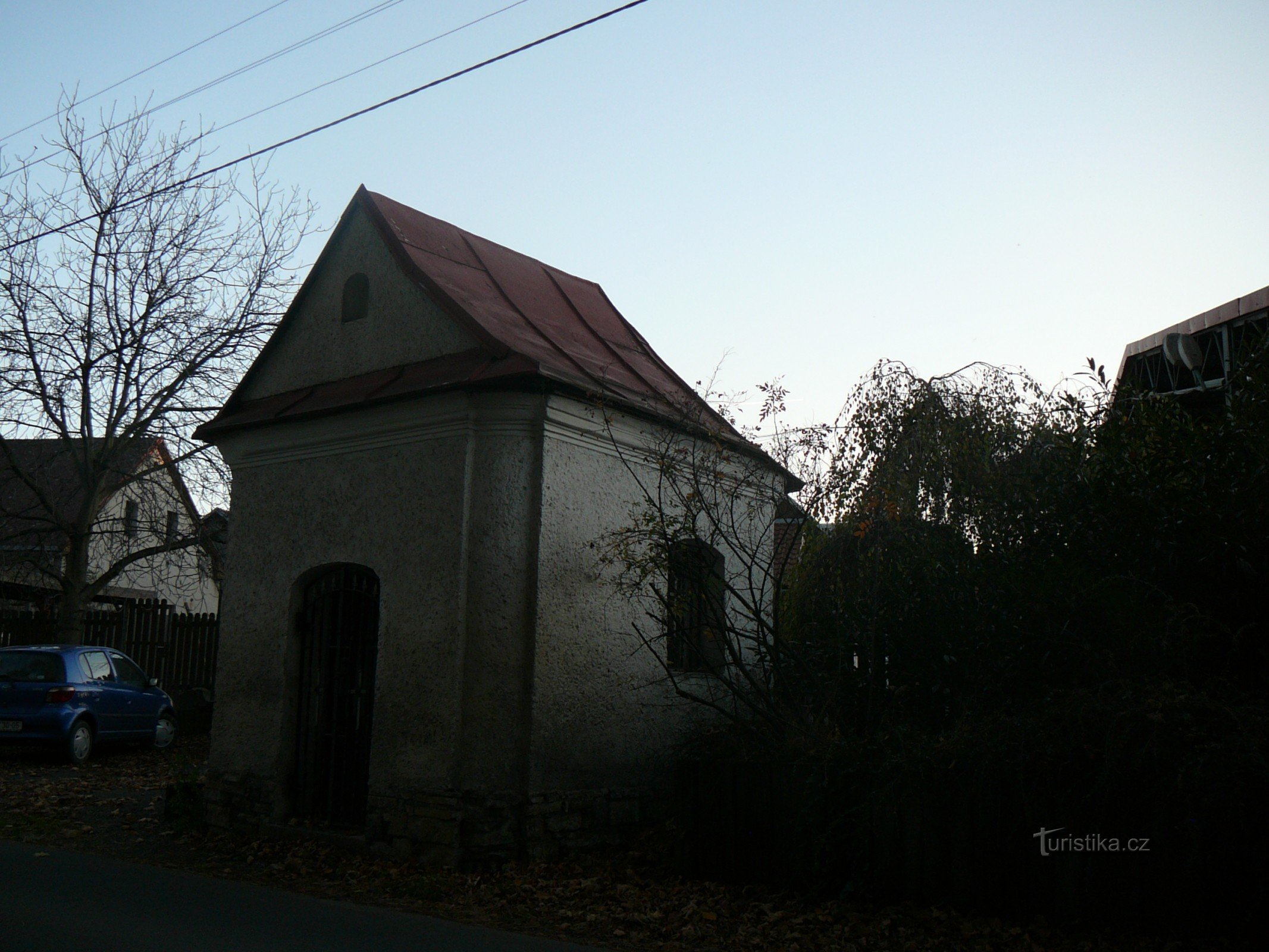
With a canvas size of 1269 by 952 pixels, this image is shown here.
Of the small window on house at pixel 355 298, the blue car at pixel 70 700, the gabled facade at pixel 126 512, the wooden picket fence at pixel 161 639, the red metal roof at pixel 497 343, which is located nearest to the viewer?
the red metal roof at pixel 497 343


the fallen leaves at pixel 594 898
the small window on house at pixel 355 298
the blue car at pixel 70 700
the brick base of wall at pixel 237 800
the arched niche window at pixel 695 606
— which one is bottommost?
the fallen leaves at pixel 594 898

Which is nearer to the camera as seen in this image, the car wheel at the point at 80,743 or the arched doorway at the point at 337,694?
the arched doorway at the point at 337,694

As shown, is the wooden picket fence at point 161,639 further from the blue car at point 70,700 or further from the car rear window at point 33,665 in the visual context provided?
the car rear window at point 33,665

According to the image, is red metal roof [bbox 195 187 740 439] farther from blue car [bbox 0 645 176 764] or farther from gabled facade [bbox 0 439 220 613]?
gabled facade [bbox 0 439 220 613]

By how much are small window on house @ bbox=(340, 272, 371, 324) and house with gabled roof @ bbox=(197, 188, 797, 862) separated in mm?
27

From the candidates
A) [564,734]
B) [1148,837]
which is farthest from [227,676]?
[1148,837]

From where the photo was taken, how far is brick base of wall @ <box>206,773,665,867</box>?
786cm

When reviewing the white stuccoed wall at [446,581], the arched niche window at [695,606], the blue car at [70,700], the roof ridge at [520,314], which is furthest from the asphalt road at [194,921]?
the blue car at [70,700]

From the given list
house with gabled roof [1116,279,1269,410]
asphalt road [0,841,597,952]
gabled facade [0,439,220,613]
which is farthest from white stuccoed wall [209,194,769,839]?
gabled facade [0,439,220,613]

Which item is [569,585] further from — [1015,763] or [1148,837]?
[1148,837]

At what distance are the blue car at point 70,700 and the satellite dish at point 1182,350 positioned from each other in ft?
53.3

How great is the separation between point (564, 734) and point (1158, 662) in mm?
4343

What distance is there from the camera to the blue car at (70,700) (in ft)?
45.4

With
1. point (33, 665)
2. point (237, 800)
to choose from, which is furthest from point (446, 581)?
point (33, 665)
